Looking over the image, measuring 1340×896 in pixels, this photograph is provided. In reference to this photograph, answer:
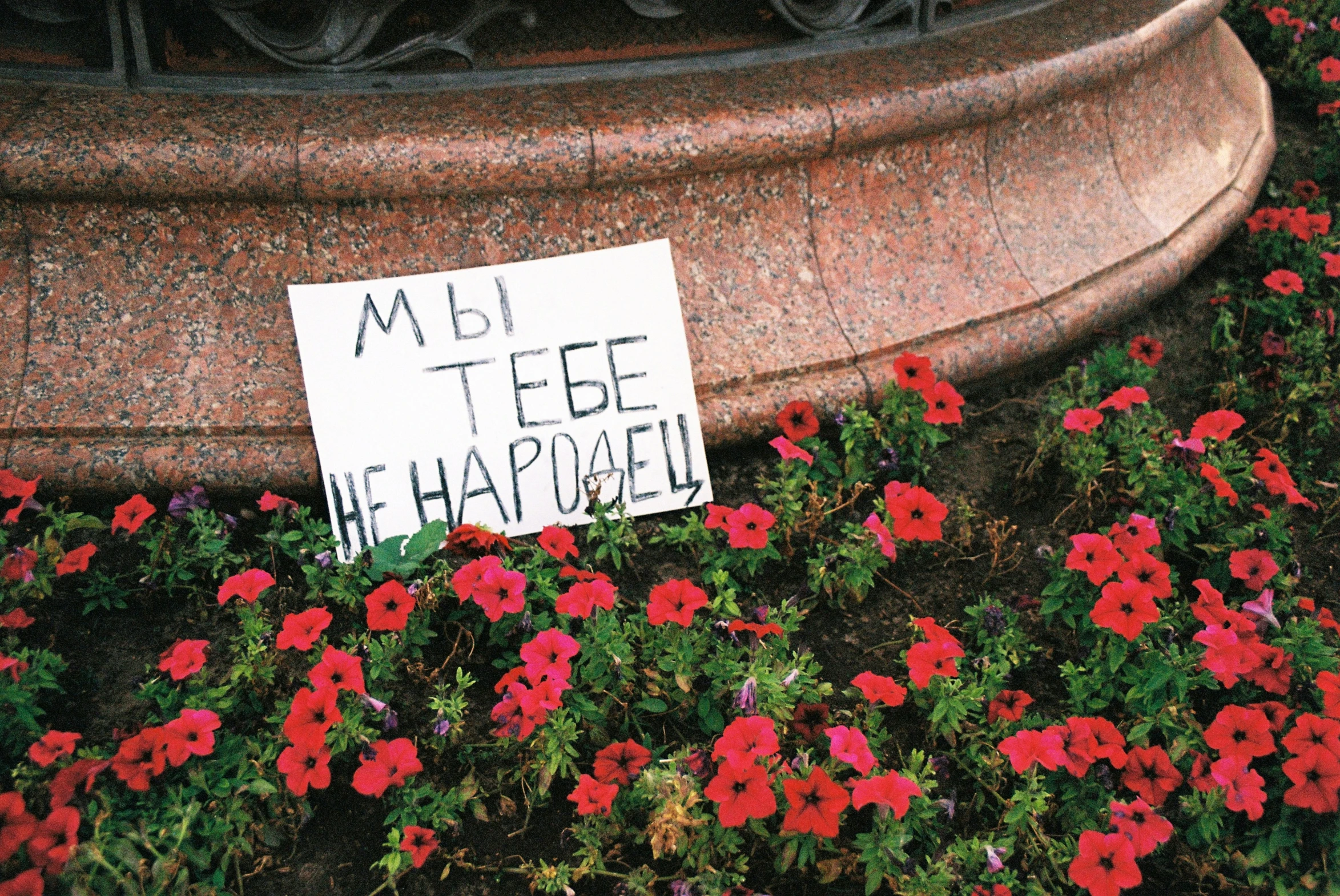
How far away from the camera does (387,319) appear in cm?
223

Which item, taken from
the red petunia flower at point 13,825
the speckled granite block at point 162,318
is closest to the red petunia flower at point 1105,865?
the red petunia flower at point 13,825

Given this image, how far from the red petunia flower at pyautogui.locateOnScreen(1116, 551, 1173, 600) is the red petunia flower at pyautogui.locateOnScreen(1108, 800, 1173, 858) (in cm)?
41

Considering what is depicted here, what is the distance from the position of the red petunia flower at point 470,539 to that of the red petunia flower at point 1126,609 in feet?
3.78

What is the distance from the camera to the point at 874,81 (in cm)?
252

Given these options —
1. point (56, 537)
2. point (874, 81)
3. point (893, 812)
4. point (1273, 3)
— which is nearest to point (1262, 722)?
point (893, 812)

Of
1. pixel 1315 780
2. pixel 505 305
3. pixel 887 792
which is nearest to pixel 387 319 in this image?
pixel 505 305

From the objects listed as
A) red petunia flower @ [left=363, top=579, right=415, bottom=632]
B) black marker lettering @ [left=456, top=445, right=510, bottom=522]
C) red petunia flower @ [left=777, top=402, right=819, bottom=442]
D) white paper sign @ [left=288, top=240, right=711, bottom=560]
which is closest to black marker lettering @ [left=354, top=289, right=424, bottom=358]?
white paper sign @ [left=288, top=240, right=711, bottom=560]

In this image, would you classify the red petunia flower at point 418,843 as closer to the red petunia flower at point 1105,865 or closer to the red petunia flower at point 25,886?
the red petunia flower at point 25,886

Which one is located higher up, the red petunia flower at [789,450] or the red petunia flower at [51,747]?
the red petunia flower at [789,450]

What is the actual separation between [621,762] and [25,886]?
873mm

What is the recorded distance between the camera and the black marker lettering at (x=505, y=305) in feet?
7.51

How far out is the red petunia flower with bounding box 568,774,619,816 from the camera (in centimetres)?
158

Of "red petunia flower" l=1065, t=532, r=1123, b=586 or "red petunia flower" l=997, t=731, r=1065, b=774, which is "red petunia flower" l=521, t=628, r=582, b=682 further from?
"red petunia flower" l=1065, t=532, r=1123, b=586

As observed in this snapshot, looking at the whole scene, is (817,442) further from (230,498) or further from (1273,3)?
(1273,3)
